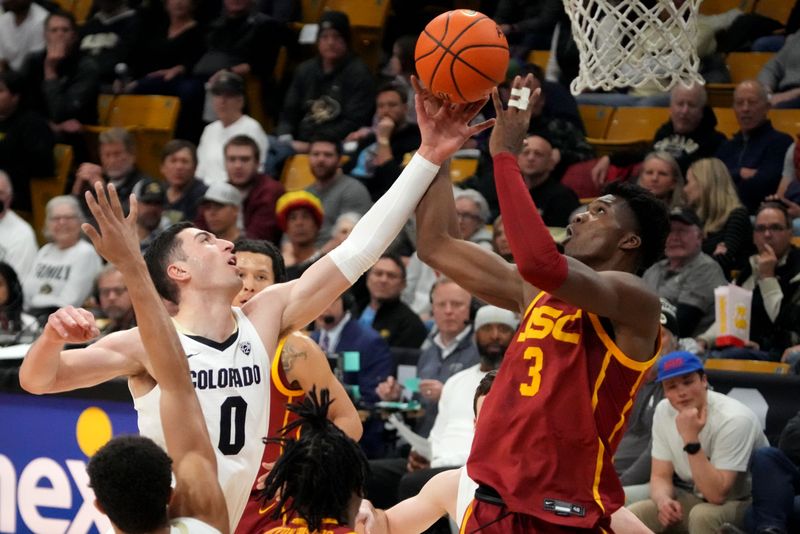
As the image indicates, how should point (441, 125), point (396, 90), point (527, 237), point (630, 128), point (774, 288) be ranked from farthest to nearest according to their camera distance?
point (630, 128) < point (396, 90) < point (774, 288) < point (441, 125) < point (527, 237)

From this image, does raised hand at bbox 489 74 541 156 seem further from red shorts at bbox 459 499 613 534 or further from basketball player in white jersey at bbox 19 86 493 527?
red shorts at bbox 459 499 613 534

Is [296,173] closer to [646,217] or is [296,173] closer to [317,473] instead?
[646,217]

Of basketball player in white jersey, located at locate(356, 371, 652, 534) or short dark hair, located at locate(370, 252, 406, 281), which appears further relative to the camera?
short dark hair, located at locate(370, 252, 406, 281)

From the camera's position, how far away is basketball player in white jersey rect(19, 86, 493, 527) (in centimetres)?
446

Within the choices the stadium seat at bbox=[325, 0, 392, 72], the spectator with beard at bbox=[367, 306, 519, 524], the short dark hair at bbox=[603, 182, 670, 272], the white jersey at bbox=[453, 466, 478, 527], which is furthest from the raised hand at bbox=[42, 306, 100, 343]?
the stadium seat at bbox=[325, 0, 392, 72]

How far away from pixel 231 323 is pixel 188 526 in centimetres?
85

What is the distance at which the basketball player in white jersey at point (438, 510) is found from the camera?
196 inches

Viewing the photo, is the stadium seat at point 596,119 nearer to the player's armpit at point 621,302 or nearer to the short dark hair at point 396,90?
the short dark hair at point 396,90

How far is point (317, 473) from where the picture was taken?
3.92 metres

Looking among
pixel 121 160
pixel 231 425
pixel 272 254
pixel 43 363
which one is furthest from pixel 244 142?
pixel 43 363

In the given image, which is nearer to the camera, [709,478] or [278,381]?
[278,381]

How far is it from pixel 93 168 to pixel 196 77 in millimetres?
1505

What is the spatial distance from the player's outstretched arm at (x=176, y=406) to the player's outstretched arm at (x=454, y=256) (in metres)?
1.01

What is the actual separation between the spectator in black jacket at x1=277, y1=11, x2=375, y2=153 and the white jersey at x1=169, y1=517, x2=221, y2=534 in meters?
7.01
